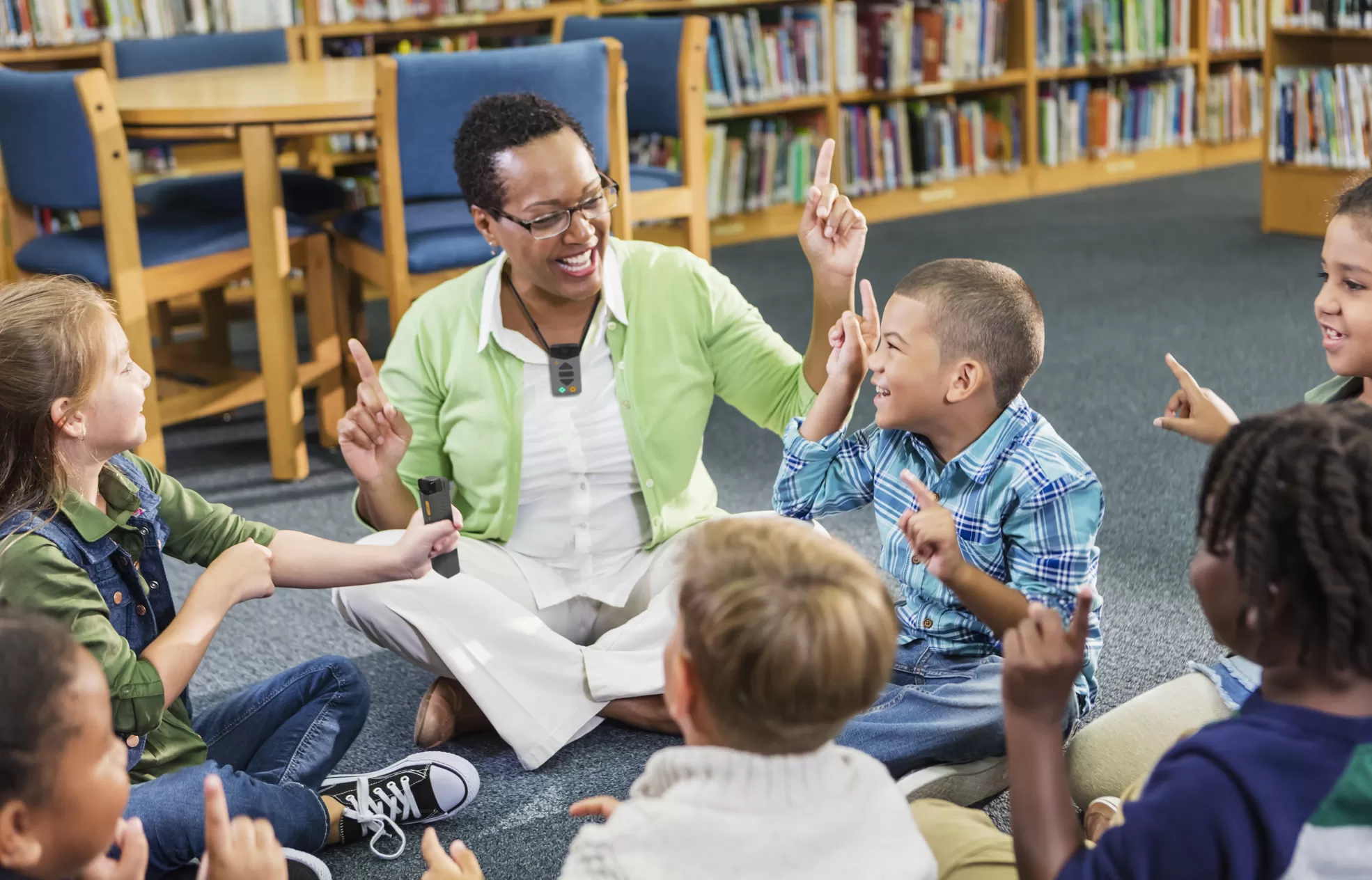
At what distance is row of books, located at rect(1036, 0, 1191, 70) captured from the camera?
6.11 m

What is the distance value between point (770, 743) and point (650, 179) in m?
3.04

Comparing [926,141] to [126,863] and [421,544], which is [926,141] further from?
[126,863]

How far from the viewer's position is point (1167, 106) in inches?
256

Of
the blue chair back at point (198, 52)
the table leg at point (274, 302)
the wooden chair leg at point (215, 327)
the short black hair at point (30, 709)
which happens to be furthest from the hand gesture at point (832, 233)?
the blue chair back at point (198, 52)

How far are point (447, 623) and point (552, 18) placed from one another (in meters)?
3.75

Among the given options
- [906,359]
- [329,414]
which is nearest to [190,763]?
[906,359]

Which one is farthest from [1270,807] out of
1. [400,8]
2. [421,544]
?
[400,8]

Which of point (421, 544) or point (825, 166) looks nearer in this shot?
point (421, 544)

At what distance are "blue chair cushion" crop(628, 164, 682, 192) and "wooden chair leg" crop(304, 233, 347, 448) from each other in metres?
0.84

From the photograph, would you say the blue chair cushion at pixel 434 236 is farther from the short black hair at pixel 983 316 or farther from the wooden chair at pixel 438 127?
the short black hair at pixel 983 316

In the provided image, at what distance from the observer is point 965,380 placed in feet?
5.39

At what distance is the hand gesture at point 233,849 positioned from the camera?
1.06 m

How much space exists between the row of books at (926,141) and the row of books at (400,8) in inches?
60.5

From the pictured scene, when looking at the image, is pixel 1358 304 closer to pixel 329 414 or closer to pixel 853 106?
pixel 329 414
